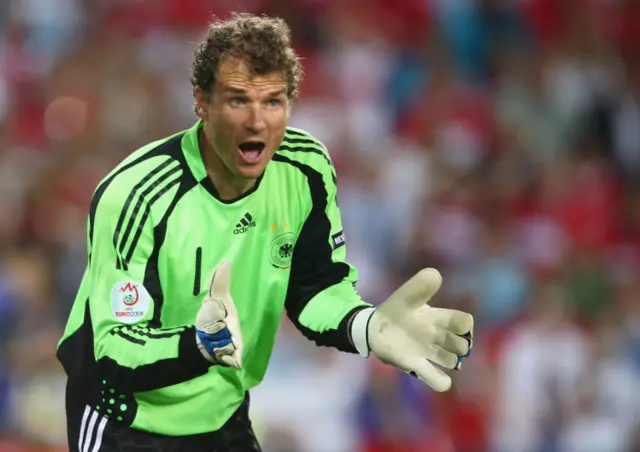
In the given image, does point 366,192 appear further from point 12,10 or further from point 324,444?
point 12,10

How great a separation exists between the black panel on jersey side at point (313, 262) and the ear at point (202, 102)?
0.29 m

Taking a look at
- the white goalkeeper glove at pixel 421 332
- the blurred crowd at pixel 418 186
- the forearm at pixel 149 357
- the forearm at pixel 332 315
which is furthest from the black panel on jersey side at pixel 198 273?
the blurred crowd at pixel 418 186

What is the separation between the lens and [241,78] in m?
3.72

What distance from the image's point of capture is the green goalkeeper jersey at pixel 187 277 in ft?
12.0

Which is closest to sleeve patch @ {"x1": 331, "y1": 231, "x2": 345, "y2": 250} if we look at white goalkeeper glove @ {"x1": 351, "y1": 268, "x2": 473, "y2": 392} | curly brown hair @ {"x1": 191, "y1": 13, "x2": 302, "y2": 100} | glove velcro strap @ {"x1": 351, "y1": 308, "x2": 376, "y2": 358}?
glove velcro strap @ {"x1": 351, "y1": 308, "x2": 376, "y2": 358}

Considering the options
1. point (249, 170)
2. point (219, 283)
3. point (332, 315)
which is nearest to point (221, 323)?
point (219, 283)

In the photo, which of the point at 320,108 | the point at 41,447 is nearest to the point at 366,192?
the point at 320,108

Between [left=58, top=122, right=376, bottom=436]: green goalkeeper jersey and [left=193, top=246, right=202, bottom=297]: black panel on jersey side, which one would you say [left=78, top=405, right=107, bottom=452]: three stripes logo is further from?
[left=193, top=246, right=202, bottom=297]: black panel on jersey side

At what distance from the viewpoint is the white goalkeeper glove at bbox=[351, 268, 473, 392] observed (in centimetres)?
361

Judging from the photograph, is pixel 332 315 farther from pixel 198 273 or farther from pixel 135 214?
pixel 135 214

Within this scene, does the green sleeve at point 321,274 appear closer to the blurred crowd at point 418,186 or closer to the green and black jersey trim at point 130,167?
the green and black jersey trim at point 130,167

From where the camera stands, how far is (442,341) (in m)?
3.64

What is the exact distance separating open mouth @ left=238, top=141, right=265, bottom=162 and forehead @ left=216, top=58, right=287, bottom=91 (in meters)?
0.17

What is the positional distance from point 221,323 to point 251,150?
26.4 inches
